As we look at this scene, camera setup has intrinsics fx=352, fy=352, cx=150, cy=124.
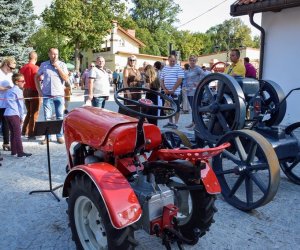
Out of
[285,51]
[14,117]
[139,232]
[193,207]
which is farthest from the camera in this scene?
[285,51]

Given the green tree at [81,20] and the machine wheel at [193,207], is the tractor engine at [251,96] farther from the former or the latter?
the green tree at [81,20]

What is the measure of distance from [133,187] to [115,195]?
0.34m

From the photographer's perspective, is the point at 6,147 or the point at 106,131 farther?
the point at 6,147

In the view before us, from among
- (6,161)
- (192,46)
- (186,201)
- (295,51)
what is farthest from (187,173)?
(192,46)

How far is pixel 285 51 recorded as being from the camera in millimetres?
8242

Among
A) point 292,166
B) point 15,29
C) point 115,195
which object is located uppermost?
point 15,29

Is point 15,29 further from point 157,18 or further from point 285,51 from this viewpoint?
point 157,18

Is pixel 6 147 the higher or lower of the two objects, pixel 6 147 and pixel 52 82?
the lower

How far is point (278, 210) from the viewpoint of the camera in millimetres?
3729

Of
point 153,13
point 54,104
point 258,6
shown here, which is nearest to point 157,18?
point 153,13

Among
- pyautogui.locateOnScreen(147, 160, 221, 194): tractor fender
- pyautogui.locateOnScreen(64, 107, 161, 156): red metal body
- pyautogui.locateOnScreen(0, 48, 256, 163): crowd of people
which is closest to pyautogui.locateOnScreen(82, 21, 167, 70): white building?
pyautogui.locateOnScreen(0, 48, 256, 163): crowd of people

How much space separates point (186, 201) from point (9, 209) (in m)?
1.99

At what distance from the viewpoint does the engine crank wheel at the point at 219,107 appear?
4062 mm

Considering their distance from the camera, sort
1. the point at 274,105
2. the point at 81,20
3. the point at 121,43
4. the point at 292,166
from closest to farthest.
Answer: the point at 292,166
the point at 274,105
the point at 81,20
the point at 121,43
